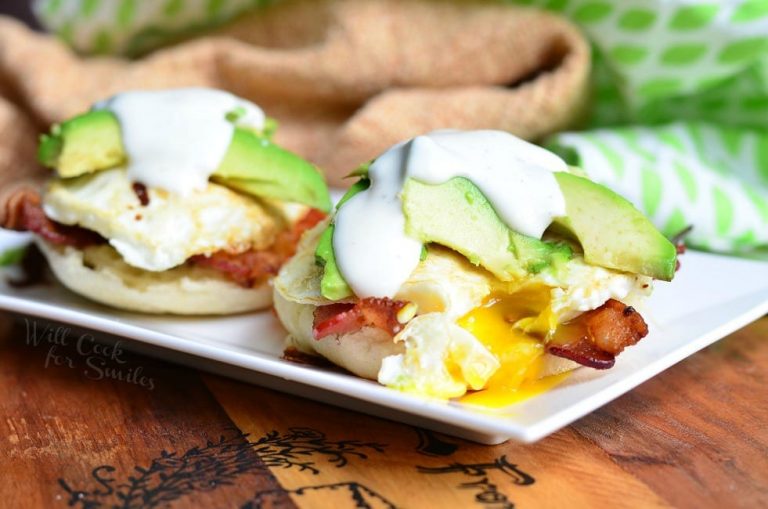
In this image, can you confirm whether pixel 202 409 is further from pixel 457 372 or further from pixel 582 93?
pixel 582 93

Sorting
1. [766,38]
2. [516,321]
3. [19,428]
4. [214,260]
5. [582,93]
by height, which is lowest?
[19,428]

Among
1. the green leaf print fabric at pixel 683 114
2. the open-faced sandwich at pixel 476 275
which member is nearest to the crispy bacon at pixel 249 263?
the open-faced sandwich at pixel 476 275

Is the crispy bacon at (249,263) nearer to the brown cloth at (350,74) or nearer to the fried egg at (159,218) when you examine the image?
the fried egg at (159,218)

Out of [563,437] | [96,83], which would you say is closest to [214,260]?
[563,437]

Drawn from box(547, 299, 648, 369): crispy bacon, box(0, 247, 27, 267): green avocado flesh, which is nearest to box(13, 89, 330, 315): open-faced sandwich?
box(0, 247, 27, 267): green avocado flesh

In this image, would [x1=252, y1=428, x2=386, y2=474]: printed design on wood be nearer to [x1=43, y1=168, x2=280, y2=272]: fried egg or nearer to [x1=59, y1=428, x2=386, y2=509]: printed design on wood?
[x1=59, y1=428, x2=386, y2=509]: printed design on wood

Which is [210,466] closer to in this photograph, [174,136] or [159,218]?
[159,218]
